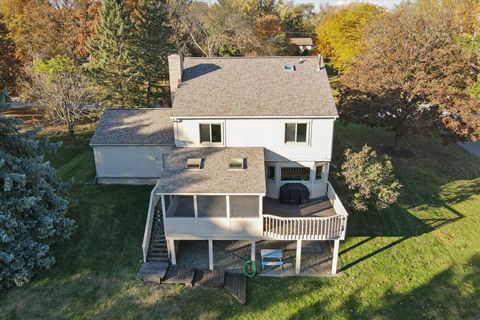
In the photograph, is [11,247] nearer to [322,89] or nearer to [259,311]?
[259,311]

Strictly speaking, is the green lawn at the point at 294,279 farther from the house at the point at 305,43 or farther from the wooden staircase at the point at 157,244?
the house at the point at 305,43

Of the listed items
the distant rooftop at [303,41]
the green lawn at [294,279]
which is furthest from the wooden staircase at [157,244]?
the distant rooftop at [303,41]

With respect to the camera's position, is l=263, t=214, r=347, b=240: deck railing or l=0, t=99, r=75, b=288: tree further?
l=263, t=214, r=347, b=240: deck railing

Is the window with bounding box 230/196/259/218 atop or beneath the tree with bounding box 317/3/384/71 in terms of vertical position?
beneath

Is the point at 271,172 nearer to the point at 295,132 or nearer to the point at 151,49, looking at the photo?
the point at 295,132

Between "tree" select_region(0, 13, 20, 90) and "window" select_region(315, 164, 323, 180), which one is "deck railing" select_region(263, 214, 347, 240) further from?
"tree" select_region(0, 13, 20, 90)

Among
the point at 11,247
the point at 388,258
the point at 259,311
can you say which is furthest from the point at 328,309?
the point at 11,247

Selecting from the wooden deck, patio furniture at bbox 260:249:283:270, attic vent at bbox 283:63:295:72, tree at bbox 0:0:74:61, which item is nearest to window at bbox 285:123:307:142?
the wooden deck
